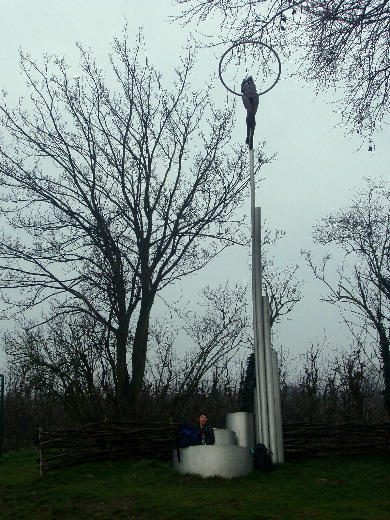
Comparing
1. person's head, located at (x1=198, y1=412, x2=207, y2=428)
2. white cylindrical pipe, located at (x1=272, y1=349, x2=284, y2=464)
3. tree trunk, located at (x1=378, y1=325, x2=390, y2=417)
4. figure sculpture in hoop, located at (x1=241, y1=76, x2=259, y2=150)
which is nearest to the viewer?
person's head, located at (x1=198, y1=412, x2=207, y2=428)

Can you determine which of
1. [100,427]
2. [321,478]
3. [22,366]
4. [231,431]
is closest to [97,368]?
[22,366]

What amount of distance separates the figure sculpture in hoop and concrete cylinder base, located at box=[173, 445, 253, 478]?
5687mm

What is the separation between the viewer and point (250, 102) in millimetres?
11945

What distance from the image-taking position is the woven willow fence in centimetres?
1238

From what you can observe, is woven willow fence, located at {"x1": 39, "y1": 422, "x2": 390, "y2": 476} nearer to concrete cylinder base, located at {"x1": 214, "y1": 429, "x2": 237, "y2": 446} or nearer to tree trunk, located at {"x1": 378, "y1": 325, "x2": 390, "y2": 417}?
concrete cylinder base, located at {"x1": 214, "y1": 429, "x2": 237, "y2": 446}

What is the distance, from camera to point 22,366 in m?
17.0

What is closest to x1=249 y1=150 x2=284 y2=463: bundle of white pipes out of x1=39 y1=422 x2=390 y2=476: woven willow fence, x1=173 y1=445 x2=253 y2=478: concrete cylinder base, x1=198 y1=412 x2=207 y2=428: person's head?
x1=173 y1=445 x2=253 y2=478: concrete cylinder base

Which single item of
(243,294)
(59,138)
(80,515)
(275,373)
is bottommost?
(80,515)

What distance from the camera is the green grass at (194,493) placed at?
751cm

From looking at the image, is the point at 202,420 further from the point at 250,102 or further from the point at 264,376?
the point at 250,102

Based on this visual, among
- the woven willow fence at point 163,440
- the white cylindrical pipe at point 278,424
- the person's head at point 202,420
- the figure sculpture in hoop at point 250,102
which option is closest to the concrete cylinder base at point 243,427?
the white cylindrical pipe at point 278,424

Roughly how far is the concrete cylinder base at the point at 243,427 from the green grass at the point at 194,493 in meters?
0.87

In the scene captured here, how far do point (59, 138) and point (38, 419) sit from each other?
17700mm

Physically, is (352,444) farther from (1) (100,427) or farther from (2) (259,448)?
(1) (100,427)
